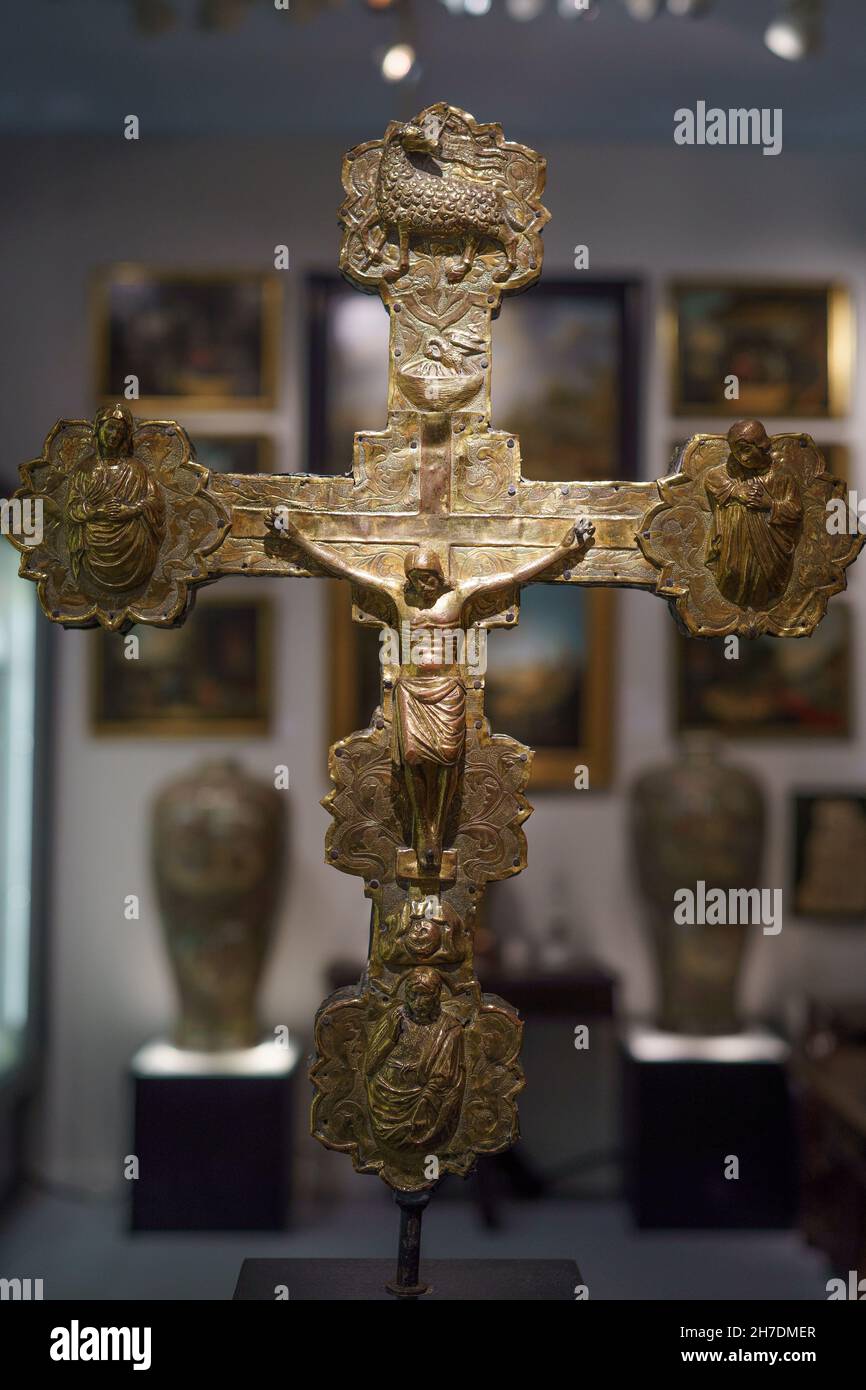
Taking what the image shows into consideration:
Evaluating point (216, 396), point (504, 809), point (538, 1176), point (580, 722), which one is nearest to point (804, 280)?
point (580, 722)

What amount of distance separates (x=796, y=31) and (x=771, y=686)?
2.10 metres

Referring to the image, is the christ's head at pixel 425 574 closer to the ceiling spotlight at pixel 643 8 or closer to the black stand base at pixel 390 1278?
the black stand base at pixel 390 1278

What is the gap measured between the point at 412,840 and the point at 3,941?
2.23 meters

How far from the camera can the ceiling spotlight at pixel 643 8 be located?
353 centimetres

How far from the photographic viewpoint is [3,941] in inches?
167

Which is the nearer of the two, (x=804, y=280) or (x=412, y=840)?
(x=412, y=840)

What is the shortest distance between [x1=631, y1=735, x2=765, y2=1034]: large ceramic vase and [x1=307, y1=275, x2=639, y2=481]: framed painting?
3.70 feet

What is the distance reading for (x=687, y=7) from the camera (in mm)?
3543

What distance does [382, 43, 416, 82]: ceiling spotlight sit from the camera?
3.64m

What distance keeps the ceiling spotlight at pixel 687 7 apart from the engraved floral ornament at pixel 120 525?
206cm

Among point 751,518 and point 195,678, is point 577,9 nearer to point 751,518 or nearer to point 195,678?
point 751,518

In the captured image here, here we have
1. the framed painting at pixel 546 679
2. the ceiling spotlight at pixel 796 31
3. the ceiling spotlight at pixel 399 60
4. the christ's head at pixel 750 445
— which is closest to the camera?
the christ's head at pixel 750 445

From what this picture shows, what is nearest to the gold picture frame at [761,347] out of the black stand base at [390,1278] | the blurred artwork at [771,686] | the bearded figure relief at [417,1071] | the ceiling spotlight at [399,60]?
the blurred artwork at [771,686]
